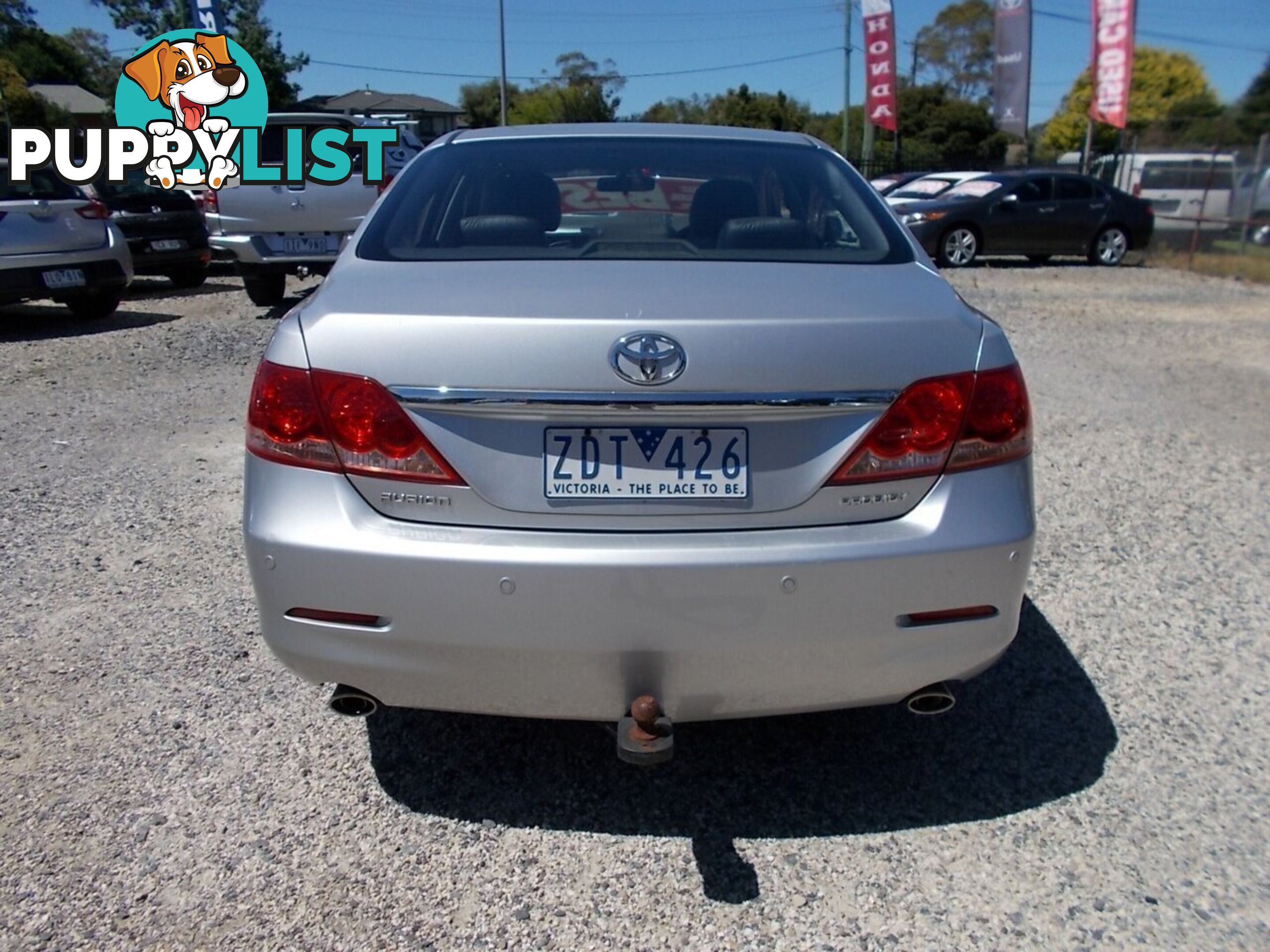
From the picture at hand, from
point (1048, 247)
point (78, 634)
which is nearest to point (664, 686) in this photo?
point (78, 634)

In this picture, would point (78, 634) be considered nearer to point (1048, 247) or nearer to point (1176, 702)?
point (1176, 702)

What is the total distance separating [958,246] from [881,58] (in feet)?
47.9

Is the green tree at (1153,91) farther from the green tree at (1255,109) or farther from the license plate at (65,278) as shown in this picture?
the license plate at (65,278)

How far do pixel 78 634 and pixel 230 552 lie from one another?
0.78 metres

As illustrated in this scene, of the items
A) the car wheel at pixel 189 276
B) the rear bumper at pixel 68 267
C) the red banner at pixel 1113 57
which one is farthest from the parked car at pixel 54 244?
the red banner at pixel 1113 57

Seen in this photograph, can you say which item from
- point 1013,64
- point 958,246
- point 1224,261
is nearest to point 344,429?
point 958,246

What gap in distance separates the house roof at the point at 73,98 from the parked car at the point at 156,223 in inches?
1892

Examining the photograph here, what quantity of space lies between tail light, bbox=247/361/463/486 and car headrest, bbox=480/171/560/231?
3.02ft

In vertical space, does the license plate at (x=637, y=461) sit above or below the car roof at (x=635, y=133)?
below

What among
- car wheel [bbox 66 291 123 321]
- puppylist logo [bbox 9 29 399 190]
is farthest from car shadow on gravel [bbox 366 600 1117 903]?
car wheel [bbox 66 291 123 321]

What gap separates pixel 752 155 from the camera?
3234 millimetres

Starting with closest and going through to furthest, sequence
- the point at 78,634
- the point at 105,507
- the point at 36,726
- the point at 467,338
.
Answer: the point at 467,338, the point at 36,726, the point at 78,634, the point at 105,507

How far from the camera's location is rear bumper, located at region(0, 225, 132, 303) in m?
9.37

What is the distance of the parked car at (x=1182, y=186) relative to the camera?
17.4 metres
